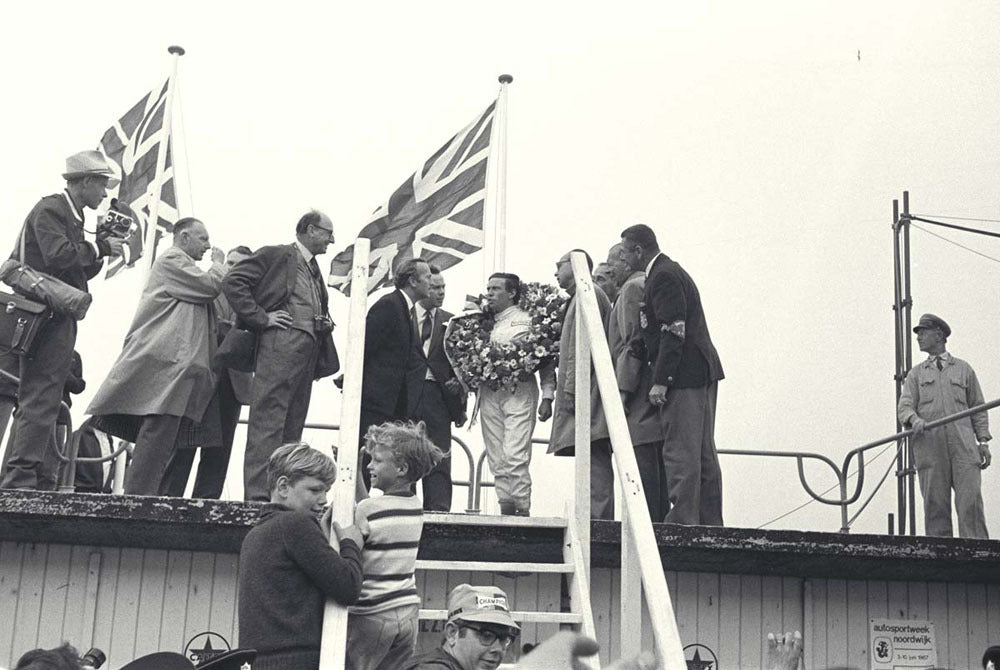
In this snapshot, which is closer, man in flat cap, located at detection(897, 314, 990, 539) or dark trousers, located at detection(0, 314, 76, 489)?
dark trousers, located at detection(0, 314, 76, 489)

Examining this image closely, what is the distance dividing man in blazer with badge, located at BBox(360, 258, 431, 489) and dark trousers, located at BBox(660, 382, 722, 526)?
1660 millimetres

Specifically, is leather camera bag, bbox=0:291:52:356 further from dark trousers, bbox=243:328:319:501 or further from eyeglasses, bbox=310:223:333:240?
eyeglasses, bbox=310:223:333:240

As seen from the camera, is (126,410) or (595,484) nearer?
(126,410)

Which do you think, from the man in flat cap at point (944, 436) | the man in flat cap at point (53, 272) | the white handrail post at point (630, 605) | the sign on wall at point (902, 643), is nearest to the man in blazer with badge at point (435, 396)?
the man in flat cap at point (53, 272)

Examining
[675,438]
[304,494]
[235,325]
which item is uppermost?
[235,325]

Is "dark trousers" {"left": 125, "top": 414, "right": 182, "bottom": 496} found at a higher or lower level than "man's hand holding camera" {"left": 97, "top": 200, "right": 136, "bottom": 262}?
lower

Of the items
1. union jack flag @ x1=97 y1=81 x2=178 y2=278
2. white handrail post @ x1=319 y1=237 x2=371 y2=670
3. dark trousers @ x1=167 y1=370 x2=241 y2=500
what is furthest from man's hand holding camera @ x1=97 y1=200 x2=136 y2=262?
union jack flag @ x1=97 y1=81 x2=178 y2=278

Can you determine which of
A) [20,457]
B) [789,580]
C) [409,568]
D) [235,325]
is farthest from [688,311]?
[20,457]

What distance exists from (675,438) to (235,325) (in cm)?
269

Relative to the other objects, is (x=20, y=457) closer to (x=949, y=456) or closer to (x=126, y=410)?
(x=126, y=410)

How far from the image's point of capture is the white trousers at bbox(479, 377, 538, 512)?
26.9 feet

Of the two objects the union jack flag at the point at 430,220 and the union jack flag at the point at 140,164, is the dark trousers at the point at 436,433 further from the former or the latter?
the union jack flag at the point at 140,164

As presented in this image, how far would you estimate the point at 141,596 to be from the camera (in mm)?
7902

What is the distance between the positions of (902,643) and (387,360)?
3526 millimetres
